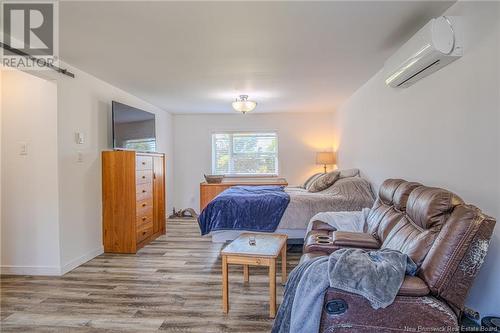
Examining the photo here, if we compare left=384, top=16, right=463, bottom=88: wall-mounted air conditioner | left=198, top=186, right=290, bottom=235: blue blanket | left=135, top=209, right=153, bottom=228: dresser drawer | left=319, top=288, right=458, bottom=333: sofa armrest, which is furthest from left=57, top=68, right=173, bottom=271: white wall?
left=384, top=16, right=463, bottom=88: wall-mounted air conditioner

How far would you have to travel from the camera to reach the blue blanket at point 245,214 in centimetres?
373

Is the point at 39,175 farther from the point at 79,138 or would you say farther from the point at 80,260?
the point at 80,260

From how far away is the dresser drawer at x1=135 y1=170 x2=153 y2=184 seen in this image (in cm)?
391

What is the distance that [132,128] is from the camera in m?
4.34

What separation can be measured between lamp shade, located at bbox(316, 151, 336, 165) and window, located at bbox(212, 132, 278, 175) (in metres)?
0.95

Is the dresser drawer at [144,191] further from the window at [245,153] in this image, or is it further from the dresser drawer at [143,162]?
the window at [245,153]

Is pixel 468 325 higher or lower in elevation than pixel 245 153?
lower

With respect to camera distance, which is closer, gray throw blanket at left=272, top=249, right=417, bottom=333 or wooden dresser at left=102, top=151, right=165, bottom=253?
gray throw blanket at left=272, top=249, right=417, bottom=333

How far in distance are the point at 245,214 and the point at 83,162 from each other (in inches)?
78.7

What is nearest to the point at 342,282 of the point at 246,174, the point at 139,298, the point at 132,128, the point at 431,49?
the point at 431,49

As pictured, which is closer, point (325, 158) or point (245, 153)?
point (325, 158)

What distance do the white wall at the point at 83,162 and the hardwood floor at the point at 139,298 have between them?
0.29m

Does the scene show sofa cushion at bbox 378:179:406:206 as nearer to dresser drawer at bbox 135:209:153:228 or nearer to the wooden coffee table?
the wooden coffee table

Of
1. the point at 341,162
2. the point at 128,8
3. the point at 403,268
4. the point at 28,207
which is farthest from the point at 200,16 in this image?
the point at 341,162
